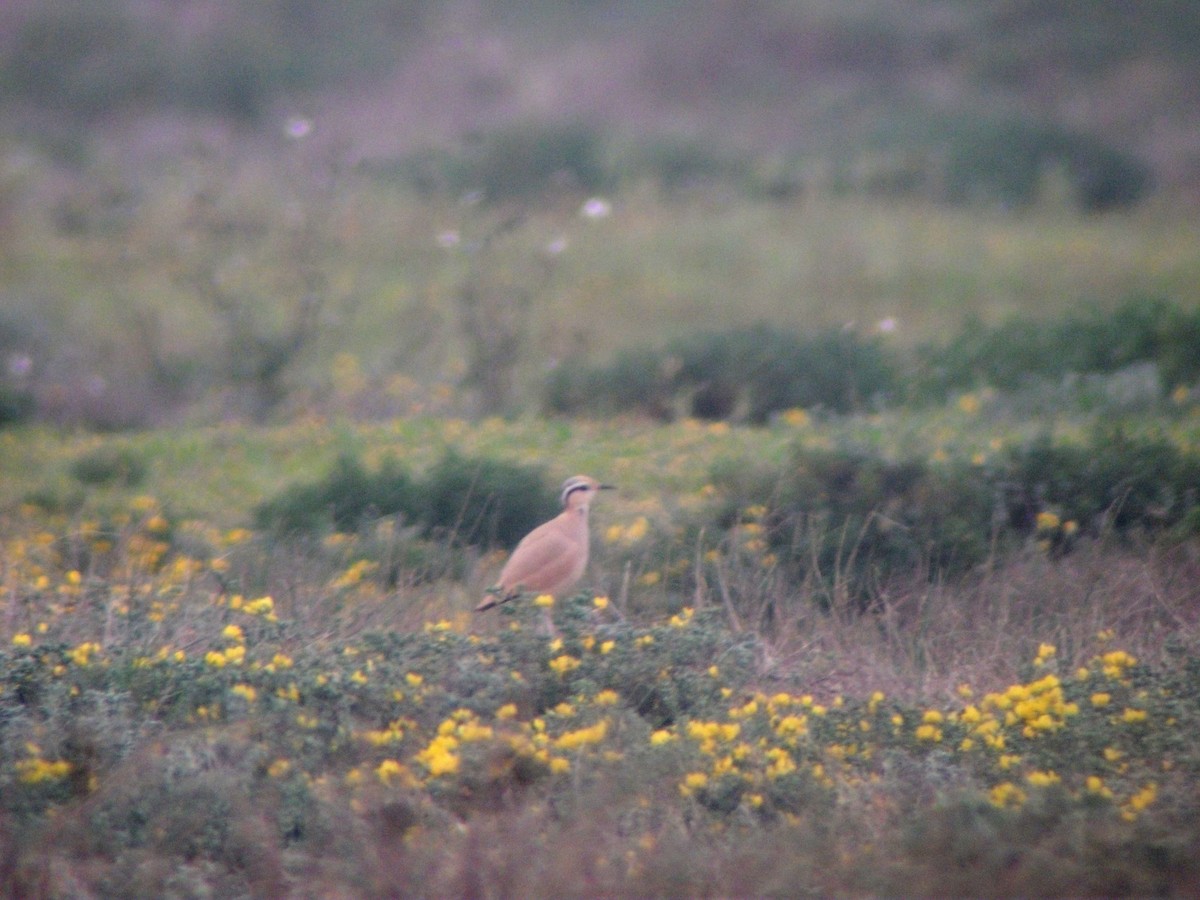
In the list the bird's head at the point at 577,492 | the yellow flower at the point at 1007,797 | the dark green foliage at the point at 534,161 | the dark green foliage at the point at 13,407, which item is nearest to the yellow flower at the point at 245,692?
the bird's head at the point at 577,492

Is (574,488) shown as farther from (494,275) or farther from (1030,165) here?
(1030,165)

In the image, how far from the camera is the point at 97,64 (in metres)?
31.1

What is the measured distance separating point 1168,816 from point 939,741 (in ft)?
3.12

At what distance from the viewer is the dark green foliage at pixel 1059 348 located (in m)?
11.3

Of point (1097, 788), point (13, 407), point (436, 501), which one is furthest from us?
point (13, 407)

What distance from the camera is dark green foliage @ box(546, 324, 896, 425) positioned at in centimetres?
1120

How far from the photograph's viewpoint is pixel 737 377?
449 inches

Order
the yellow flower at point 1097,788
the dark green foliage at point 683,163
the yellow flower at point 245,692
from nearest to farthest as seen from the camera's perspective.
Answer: the yellow flower at point 1097,788 → the yellow flower at point 245,692 → the dark green foliage at point 683,163

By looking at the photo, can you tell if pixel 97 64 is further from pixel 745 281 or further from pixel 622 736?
pixel 622 736

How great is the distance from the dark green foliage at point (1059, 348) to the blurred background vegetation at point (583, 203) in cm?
3

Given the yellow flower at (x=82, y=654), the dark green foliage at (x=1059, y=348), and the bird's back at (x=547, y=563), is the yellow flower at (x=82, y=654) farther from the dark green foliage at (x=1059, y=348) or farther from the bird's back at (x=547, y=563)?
the dark green foliage at (x=1059, y=348)

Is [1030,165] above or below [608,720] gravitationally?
below

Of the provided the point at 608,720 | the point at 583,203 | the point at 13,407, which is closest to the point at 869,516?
the point at 608,720

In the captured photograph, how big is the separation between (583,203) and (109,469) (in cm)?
1185
